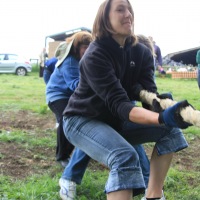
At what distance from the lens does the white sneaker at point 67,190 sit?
3.10 meters

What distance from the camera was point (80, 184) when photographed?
134 inches

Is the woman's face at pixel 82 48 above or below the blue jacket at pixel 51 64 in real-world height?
above

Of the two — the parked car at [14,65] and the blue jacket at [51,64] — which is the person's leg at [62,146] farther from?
the parked car at [14,65]

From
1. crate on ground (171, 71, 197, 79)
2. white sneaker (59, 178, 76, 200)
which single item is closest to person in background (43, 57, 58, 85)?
white sneaker (59, 178, 76, 200)

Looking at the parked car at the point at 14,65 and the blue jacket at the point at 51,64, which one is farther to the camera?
the parked car at the point at 14,65

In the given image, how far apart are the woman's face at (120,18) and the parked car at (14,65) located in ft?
68.2

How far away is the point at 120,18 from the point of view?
8.55 ft

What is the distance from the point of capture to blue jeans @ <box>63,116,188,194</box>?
7.35 ft

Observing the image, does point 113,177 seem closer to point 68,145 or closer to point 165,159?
point 165,159

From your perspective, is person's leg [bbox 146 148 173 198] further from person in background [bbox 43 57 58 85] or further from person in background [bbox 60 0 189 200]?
person in background [bbox 43 57 58 85]

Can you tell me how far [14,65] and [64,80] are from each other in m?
19.5

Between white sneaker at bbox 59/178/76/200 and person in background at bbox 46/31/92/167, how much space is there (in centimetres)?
60

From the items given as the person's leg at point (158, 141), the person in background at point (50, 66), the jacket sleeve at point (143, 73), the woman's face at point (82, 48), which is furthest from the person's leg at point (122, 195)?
the person in background at point (50, 66)

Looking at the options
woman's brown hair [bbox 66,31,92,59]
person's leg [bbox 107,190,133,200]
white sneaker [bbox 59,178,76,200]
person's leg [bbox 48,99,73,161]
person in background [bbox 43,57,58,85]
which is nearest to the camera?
person's leg [bbox 107,190,133,200]
